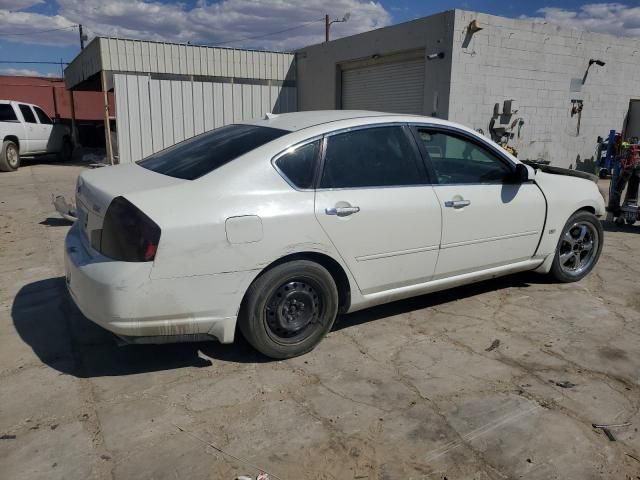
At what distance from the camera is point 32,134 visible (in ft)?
50.6

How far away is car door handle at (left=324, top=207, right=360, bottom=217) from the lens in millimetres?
3379

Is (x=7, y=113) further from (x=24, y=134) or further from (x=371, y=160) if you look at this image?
(x=371, y=160)

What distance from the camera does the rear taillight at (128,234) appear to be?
284 cm

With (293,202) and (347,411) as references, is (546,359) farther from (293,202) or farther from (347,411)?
(293,202)

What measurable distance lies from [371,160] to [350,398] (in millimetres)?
1614

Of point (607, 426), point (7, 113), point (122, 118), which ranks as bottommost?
point (607, 426)

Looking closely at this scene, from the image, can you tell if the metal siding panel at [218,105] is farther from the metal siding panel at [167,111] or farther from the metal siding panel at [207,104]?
the metal siding panel at [167,111]

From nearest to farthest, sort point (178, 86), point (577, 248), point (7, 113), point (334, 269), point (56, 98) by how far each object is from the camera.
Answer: point (334, 269) → point (577, 248) → point (7, 113) → point (178, 86) → point (56, 98)

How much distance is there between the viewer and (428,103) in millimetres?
12242

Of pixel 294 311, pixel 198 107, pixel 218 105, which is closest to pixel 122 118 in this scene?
pixel 198 107

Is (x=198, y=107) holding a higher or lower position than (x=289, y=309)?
higher

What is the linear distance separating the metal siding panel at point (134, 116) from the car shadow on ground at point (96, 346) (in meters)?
10.7

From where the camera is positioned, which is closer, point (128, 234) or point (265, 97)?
point (128, 234)

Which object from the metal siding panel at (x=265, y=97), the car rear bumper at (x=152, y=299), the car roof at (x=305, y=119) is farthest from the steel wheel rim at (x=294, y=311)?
the metal siding panel at (x=265, y=97)
